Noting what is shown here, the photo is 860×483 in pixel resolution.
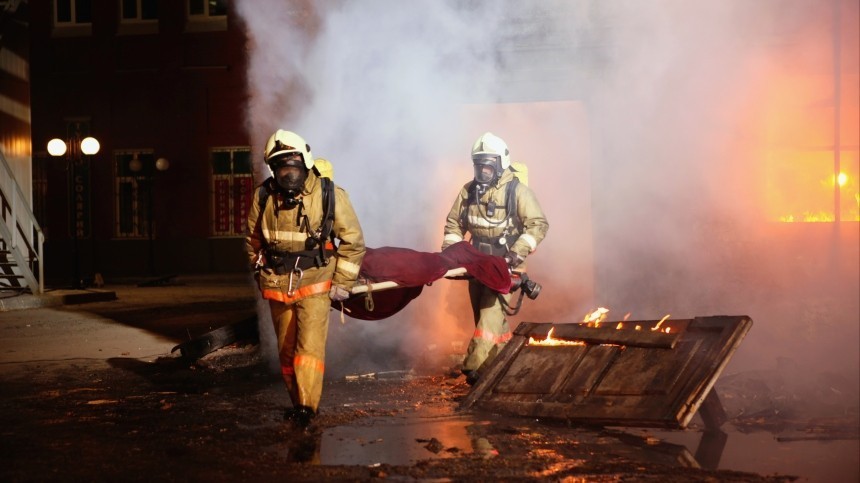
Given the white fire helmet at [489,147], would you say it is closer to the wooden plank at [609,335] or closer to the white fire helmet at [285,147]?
the wooden plank at [609,335]

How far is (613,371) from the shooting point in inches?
241

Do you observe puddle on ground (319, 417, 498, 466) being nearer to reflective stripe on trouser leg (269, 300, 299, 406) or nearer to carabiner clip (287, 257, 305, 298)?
reflective stripe on trouser leg (269, 300, 299, 406)

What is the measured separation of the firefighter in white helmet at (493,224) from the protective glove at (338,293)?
136 centimetres

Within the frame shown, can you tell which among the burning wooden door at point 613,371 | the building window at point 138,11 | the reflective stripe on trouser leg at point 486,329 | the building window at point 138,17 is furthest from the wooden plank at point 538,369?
the building window at point 138,11

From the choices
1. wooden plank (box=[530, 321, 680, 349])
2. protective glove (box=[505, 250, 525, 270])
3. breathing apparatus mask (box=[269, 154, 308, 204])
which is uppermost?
breathing apparatus mask (box=[269, 154, 308, 204])

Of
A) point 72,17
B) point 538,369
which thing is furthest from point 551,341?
point 72,17

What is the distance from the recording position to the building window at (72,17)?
27.1 meters

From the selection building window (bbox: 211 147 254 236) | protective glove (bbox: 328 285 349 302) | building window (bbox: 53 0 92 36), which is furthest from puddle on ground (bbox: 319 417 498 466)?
building window (bbox: 53 0 92 36)

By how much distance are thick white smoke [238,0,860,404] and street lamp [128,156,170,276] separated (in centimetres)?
1655

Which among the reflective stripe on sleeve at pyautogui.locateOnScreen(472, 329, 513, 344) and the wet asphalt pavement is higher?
the reflective stripe on sleeve at pyautogui.locateOnScreen(472, 329, 513, 344)

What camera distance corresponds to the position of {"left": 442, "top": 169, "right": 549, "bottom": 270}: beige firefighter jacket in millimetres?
7523

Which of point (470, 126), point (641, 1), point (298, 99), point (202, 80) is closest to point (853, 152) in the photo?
point (641, 1)

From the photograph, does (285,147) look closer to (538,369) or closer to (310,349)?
(310,349)

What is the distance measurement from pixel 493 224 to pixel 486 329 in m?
0.84
